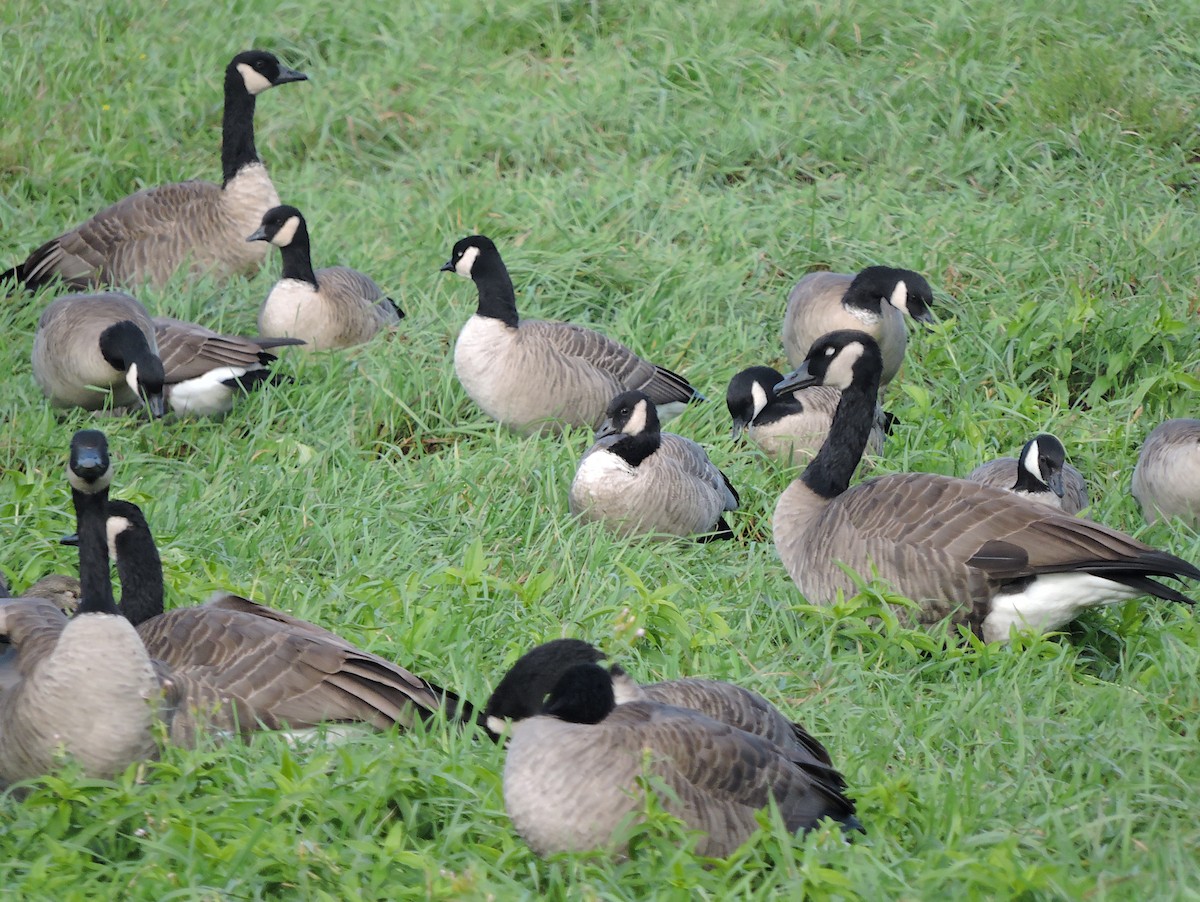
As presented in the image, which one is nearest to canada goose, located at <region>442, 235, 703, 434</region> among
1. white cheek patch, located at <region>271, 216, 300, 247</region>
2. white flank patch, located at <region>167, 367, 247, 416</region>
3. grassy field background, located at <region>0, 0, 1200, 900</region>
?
grassy field background, located at <region>0, 0, 1200, 900</region>

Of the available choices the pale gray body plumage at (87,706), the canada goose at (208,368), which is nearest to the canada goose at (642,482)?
the canada goose at (208,368)

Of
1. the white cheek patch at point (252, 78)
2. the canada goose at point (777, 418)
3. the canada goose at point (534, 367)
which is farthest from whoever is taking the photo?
the white cheek patch at point (252, 78)

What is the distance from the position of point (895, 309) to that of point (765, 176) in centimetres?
224

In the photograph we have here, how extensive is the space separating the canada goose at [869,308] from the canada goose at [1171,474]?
154cm

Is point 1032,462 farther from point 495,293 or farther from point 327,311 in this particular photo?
point 327,311

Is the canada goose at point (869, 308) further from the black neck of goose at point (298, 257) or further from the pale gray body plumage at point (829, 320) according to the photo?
the black neck of goose at point (298, 257)

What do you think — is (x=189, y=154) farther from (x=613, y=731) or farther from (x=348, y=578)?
(x=613, y=731)

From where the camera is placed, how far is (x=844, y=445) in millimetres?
5992

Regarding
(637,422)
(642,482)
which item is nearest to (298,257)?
(637,422)

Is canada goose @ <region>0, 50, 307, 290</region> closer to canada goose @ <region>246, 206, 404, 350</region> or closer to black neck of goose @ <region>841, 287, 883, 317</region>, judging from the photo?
canada goose @ <region>246, 206, 404, 350</region>

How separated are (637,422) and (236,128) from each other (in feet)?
14.3

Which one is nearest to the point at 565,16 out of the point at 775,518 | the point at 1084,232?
the point at 1084,232

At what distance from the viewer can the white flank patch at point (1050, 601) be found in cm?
506

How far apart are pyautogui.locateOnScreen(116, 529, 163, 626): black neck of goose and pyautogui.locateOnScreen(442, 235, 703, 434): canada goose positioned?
251 centimetres
